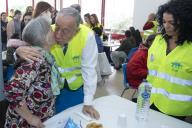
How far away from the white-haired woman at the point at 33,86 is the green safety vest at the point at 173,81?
0.77 metres

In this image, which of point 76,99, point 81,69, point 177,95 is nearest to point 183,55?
point 177,95

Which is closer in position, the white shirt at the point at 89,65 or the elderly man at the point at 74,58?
the elderly man at the point at 74,58

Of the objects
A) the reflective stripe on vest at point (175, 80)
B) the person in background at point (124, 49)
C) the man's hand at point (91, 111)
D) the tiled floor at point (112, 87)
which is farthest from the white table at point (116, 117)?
the person in background at point (124, 49)

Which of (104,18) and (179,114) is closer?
(179,114)

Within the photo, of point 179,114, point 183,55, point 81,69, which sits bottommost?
point 179,114

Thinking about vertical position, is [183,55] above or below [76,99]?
above

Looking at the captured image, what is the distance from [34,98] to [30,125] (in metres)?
0.15

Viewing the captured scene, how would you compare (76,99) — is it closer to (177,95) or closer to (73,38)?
(73,38)

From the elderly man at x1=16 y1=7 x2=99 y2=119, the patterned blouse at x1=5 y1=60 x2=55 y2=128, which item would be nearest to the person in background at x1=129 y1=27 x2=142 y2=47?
the elderly man at x1=16 y1=7 x2=99 y2=119

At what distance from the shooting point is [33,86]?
1.44m

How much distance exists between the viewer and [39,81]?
144 cm

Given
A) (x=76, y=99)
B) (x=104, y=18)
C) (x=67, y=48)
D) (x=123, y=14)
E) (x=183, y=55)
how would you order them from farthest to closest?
(x=104, y=18) → (x=123, y=14) → (x=76, y=99) → (x=67, y=48) → (x=183, y=55)

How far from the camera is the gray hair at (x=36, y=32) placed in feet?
4.64

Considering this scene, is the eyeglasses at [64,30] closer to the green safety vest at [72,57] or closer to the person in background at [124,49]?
the green safety vest at [72,57]
